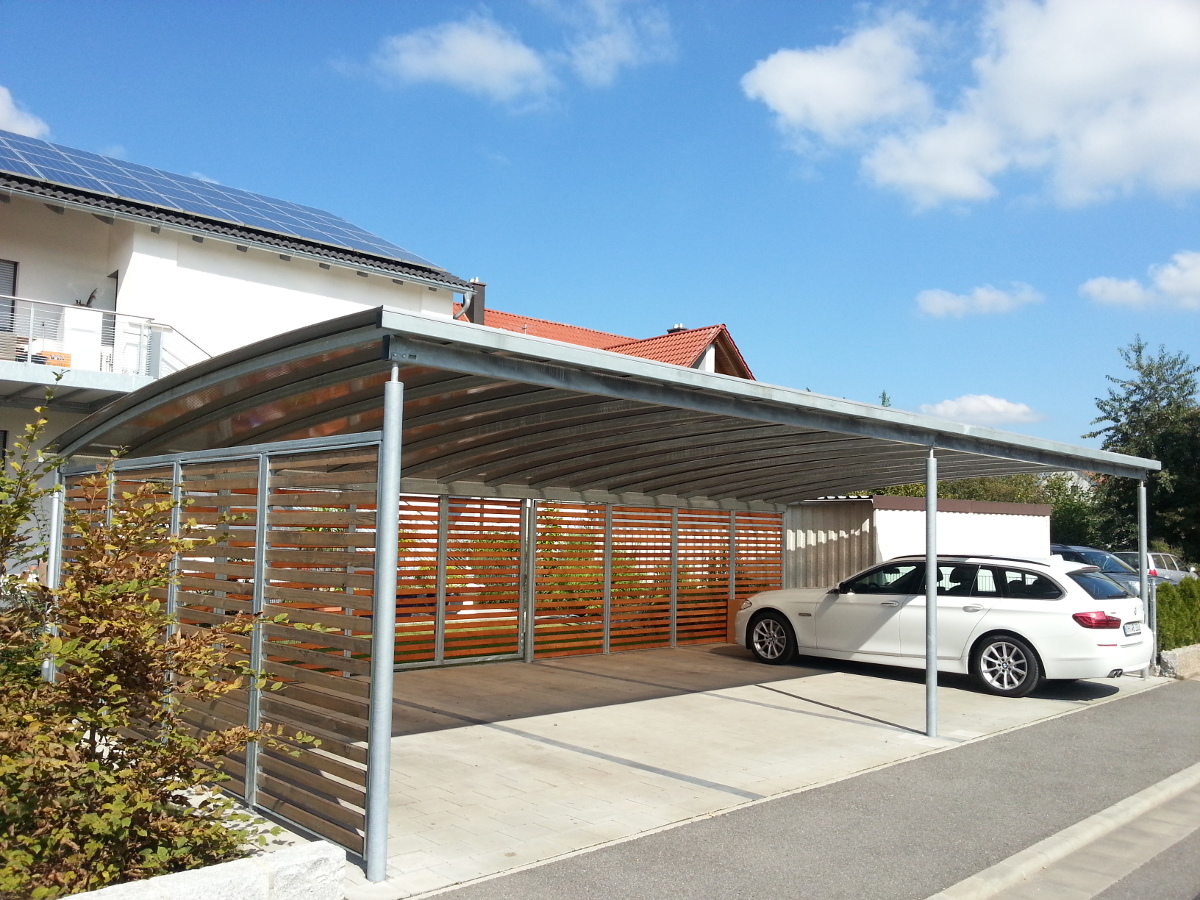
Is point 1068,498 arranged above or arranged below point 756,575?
above

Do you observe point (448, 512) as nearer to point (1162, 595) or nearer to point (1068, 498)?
point (1162, 595)

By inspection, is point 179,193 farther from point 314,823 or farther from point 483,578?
point 314,823

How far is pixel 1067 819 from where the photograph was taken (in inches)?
260

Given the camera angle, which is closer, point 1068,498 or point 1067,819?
point 1067,819

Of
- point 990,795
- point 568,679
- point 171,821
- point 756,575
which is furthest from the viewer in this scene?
point 756,575

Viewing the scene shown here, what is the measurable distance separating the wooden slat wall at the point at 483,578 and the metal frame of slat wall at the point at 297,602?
590 cm

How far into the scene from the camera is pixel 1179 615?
14.3 metres

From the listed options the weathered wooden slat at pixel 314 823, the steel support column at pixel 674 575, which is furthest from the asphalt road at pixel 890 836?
the steel support column at pixel 674 575

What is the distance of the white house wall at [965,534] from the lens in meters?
16.9

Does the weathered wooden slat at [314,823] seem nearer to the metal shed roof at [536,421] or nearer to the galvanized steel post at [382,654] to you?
the galvanized steel post at [382,654]

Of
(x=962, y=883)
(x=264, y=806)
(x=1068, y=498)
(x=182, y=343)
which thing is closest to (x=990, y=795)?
(x=962, y=883)

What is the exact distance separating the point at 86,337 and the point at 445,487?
20.1 ft

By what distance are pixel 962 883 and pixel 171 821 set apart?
398 centimetres

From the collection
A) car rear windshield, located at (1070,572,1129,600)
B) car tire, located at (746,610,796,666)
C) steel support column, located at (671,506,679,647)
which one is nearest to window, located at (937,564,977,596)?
car rear windshield, located at (1070,572,1129,600)
